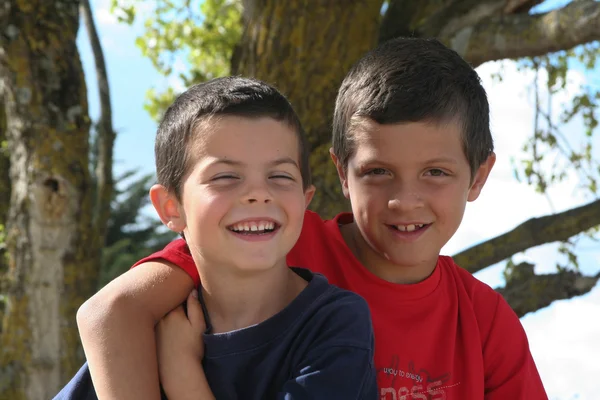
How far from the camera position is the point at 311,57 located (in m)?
3.87

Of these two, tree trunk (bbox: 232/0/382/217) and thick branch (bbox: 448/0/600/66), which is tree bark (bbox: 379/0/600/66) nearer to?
thick branch (bbox: 448/0/600/66)

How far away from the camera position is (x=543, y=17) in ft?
13.3

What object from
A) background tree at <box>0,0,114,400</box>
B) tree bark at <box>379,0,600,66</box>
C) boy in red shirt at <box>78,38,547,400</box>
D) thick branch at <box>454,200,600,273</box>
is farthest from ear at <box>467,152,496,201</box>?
background tree at <box>0,0,114,400</box>

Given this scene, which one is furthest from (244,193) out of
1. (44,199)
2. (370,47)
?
(44,199)

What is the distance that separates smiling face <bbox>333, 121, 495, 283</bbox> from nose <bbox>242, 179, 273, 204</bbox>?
372 millimetres

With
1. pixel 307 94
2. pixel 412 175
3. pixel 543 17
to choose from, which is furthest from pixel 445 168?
pixel 543 17

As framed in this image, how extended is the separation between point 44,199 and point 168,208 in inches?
116

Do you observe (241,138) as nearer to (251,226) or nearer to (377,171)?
(251,226)

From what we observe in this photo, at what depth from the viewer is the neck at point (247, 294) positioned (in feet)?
5.88

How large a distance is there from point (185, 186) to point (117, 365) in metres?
0.43

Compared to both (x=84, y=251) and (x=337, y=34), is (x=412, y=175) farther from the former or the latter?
(x=84, y=251)

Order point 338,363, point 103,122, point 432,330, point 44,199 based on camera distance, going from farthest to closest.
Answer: point 103,122, point 44,199, point 432,330, point 338,363

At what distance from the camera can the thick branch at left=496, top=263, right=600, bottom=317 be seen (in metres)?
4.23

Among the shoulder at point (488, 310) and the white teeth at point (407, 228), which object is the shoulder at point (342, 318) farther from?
the shoulder at point (488, 310)
